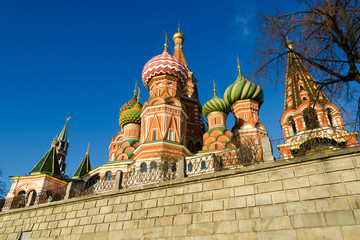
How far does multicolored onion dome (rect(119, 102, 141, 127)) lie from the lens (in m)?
25.6

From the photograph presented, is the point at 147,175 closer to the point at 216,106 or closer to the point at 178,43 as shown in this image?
the point at 216,106

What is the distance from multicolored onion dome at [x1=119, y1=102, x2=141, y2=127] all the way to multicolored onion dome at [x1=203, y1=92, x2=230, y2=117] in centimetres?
680

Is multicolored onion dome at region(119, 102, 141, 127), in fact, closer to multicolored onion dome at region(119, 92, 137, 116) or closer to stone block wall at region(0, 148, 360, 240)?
multicolored onion dome at region(119, 92, 137, 116)

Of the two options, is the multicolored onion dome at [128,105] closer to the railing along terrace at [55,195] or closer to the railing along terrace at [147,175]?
the railing along terrace at [55,195]

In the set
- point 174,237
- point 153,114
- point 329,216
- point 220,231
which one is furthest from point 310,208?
point 153,114

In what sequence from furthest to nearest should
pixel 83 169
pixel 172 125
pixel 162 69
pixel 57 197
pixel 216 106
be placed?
1. pixel 83 169
2. pixel 216 106
3. pixel 162 69
4. pixel 172 125
5. pixel 57 197

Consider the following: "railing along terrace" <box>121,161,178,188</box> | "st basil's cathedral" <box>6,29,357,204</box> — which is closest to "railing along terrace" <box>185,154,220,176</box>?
"railing along terrace" <box>121,161,178,188</box>

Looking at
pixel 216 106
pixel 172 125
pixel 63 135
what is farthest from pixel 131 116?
pixel 63 135

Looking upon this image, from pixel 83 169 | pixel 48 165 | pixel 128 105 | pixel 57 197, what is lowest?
pixel 57 197

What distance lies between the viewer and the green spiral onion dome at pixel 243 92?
2602 centimetres

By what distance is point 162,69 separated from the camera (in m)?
23.2

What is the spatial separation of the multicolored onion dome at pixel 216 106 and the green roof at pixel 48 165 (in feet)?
47.7

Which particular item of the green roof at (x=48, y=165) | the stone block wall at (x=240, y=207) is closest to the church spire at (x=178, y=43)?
A: the green roof at (x=48, y=165)

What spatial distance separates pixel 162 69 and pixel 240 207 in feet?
61.1
